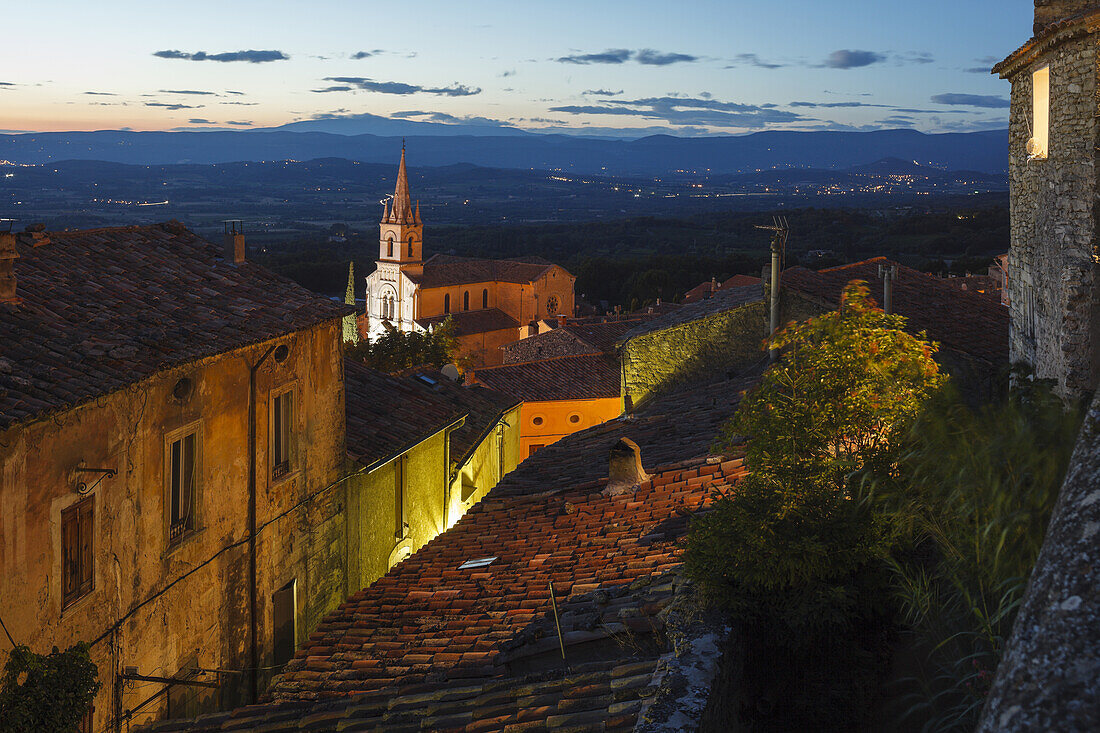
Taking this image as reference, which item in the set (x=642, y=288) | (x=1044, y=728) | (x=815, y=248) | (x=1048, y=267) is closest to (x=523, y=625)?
(x=1048, y=267)

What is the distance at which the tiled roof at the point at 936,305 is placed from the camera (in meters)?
16.1

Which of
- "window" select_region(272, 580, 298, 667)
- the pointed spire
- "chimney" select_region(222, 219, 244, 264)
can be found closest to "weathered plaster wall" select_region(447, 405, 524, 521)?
"window" select_region(272, 580, 298, 667)

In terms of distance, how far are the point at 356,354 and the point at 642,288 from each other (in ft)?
149

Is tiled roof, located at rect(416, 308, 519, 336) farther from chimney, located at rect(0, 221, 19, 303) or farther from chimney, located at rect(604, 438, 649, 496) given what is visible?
chimney, located at rect(0, 221, 19, 303)

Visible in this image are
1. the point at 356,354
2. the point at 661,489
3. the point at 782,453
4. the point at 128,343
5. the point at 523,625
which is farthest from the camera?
the point at 356,354

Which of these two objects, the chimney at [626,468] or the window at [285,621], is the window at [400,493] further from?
the chimney at [626,468]

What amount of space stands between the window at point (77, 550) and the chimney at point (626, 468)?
5.60 meters

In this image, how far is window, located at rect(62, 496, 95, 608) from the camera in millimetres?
8102

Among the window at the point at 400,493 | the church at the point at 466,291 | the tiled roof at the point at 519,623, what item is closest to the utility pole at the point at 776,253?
the tiled roof at the point at 519,623

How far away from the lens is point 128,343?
891 centimetres

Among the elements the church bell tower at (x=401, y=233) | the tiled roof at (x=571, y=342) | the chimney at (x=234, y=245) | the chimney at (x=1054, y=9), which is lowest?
the tiled roof at (x=571, y=342)

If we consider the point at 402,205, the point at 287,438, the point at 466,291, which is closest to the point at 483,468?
the point at 287,438

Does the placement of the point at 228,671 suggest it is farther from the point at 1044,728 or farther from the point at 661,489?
the point at 1044,728

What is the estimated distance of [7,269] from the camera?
29.0ft
